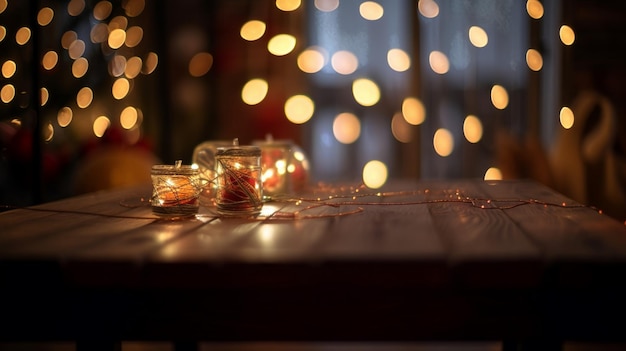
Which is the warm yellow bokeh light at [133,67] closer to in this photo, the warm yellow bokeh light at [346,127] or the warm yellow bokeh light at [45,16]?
the warm yellow bokeh light at [45,16]

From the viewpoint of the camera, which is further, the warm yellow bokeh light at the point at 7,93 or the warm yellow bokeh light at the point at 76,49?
the warm yellow bokeh light at the point at 76,49

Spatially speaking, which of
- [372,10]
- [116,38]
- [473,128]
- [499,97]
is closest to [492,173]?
[473,128]

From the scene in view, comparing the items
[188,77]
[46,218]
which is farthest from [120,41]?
[46,218]

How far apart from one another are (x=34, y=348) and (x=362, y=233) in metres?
1.52

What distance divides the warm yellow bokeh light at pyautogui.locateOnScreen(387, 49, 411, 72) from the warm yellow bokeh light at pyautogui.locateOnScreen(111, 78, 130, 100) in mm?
1196

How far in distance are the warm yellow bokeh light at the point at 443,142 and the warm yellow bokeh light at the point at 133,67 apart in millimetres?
1396

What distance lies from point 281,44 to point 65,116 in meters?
1.19

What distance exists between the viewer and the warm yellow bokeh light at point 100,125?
2.47 meters

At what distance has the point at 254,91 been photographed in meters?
3.10

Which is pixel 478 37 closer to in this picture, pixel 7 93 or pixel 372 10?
pixel 372 10

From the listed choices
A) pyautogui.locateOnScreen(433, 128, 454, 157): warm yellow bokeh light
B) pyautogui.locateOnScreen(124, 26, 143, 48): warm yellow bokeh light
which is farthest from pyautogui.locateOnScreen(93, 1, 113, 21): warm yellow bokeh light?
pyautogui.locateOnScreen(433, 128, 454, 157): warm yellow bokeh light

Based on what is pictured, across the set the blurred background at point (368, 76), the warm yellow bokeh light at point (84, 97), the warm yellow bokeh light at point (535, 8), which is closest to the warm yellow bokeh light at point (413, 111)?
the blurred background at point (368, 76)

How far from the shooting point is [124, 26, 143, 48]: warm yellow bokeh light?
2.82 meters

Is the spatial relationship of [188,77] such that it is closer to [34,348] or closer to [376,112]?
[376,112]
